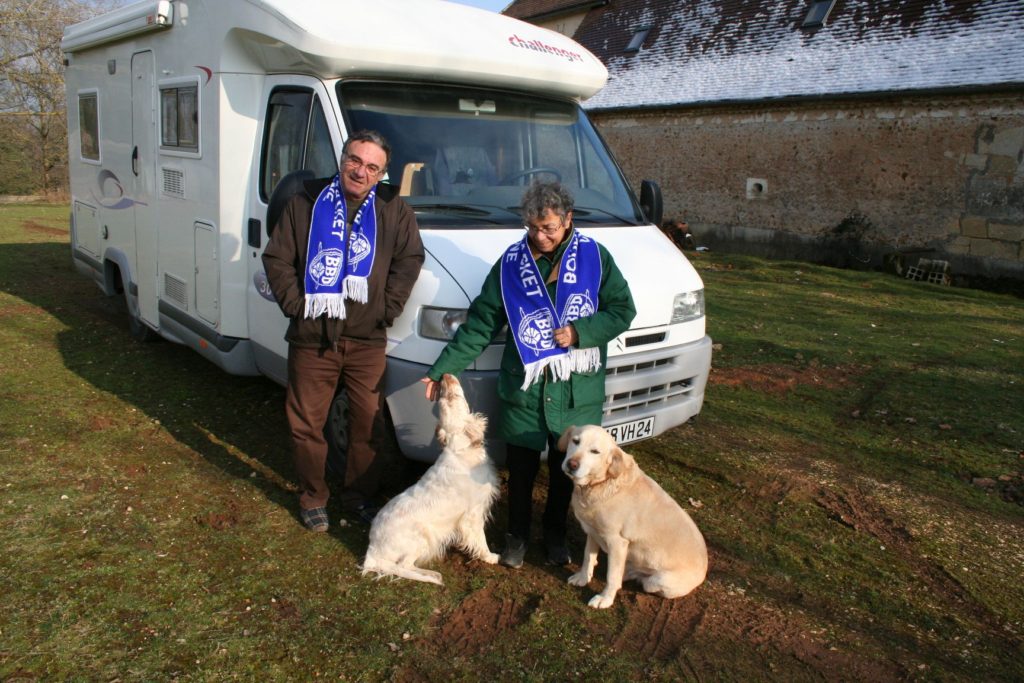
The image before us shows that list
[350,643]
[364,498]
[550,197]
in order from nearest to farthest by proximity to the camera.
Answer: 1. [350,643]
2. [550,197]
3. [364,498]

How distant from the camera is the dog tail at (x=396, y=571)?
12.7 ft

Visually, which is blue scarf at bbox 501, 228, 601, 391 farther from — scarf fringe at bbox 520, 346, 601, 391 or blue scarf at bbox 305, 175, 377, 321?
blue scarf at bbox 305, 175, 377, 321

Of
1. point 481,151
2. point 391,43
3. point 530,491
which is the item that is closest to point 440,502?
point 530,491

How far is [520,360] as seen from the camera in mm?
3814

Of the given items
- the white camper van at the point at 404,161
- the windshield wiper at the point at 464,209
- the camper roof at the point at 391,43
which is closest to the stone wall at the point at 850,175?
the white camper van at the point at 404,161

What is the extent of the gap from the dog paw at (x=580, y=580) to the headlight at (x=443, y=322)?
53.9 inches

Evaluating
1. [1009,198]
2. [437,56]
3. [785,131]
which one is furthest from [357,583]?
[785,131]

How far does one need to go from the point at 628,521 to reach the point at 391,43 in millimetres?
3050

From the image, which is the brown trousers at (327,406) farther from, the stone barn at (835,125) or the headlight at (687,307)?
the stone barn at (835,125)

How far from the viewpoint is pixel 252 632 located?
3.44 m

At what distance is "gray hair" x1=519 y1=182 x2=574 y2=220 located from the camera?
3.62m

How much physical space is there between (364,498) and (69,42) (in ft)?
21.0

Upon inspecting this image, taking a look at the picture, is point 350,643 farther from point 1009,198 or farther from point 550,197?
point 1009,198

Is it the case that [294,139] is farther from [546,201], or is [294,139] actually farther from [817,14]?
[817,14]
